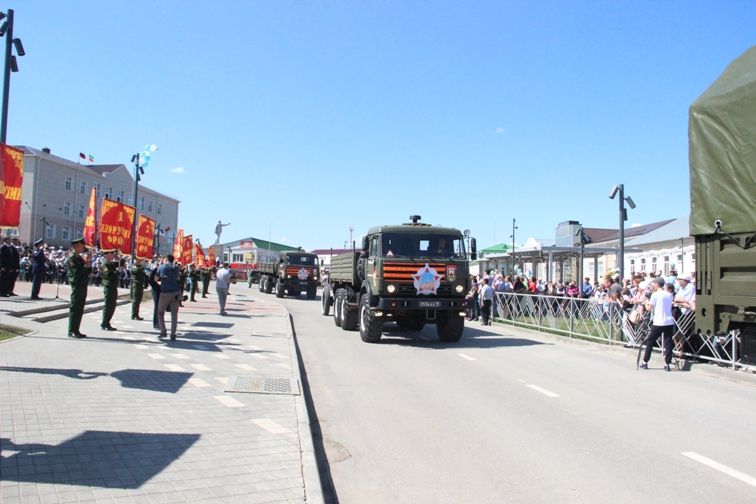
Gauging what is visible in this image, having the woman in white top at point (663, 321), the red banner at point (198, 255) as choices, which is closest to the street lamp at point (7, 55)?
the woman in white top at point (663, 321)

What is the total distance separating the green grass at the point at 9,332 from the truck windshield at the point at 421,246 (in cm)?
791

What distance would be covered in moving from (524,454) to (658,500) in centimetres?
139

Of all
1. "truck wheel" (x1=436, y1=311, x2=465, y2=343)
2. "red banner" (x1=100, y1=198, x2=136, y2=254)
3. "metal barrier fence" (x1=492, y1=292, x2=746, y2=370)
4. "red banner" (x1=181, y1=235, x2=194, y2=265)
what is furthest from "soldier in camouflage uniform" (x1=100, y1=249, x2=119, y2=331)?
"red banner" (x1=181, y1=235, x2=194, y2=265)

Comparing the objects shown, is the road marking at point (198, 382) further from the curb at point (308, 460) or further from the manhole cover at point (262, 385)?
the curb at point (308, 460)

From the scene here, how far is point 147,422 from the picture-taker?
231 inches

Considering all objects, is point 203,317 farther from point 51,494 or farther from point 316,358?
point 51,494

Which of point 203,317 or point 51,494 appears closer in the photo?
point 51,494

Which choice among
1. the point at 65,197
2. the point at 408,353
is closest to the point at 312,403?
the point at 408,353

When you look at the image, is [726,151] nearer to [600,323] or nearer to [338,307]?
[600,323]

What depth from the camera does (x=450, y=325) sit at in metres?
15.1

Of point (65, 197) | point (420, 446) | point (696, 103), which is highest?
point (65, 197)

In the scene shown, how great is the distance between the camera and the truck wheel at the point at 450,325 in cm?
1509

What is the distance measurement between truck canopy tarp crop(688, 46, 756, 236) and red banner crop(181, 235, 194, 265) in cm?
2735

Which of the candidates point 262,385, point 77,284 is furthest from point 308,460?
point 77,284
